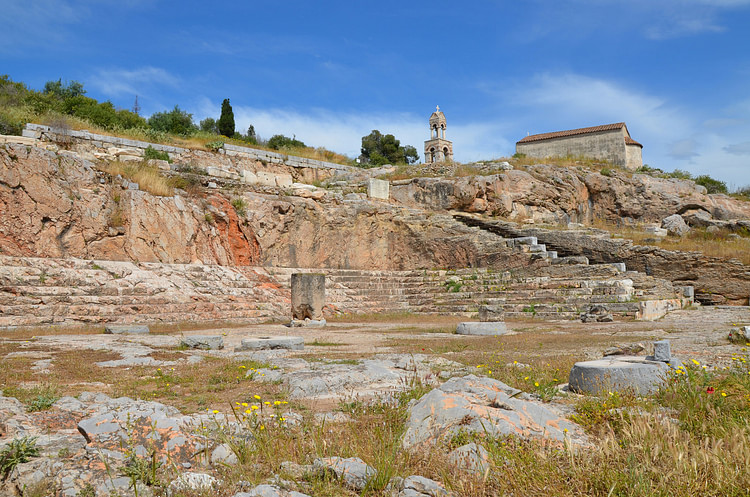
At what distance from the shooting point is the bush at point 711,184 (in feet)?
105

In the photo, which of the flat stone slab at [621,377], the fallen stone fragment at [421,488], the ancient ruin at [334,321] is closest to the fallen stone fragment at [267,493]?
the ancient ruin at [334,321]

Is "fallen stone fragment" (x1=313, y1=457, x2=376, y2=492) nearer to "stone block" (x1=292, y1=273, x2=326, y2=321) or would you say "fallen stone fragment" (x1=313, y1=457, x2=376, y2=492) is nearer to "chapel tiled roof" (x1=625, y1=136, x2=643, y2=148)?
"stone block" (x1=292, y1=273, x2=326, y2=321)

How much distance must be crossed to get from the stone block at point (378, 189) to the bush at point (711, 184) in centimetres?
2115

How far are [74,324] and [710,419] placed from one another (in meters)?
12.3

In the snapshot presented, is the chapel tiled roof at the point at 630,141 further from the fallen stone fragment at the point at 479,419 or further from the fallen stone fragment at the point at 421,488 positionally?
the fallen stone fragment at the point at 421,488

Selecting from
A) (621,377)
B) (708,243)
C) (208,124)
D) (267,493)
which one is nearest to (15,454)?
(267,493)

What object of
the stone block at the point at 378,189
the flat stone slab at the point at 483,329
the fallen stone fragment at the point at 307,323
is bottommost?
the fallen stone fragment at the point at 307,323

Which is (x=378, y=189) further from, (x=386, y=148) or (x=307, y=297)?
(x=386, y=148)

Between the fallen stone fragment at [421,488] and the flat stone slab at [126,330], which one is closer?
the fallen stone fragment at [421,488]

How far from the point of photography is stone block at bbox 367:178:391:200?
24.5 metres

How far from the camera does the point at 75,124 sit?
2391 centimetres

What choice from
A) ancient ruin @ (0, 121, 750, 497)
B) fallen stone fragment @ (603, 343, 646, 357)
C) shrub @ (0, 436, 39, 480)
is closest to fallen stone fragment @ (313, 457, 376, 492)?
ancient ruin @ (0, 121, 750, 497)

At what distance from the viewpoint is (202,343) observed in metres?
8.83

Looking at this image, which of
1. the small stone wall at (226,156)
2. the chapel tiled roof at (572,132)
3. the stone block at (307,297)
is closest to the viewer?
the stone block at (307,297)
